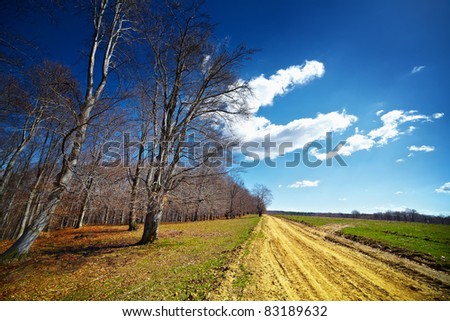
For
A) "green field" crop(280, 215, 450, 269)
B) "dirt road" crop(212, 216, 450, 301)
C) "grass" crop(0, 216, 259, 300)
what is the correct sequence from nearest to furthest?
"grass" crop(0, 216, 259, 300) → "dirt road" crop(212, 216, 450, 301) → "green field" crop(280, 215, 450, 269)

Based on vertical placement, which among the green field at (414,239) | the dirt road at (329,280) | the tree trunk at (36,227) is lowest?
the green field at (414,239)

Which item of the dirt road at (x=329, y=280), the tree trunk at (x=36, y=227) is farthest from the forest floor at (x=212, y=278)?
the tree trunk at (x=36, y=227)

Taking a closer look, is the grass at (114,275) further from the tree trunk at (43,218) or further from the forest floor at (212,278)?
the tree trunk at (43,218)

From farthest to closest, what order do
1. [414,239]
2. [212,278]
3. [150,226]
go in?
[414,239]
[150,226]
[212,278]

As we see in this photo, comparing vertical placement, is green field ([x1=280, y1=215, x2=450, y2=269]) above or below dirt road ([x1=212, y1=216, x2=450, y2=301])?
below

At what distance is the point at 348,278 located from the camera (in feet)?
18.0

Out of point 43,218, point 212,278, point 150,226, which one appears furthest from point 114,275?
point 150,226

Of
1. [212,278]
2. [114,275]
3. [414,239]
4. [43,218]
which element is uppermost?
[43,218]

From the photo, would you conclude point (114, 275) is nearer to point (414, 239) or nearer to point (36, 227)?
point (36, 227)

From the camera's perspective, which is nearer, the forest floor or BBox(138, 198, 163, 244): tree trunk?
the forest floor

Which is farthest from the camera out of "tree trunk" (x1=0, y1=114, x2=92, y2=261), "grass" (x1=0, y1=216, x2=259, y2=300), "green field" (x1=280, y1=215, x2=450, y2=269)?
"green field" (x1=280, y1=215, x2=450, y2=269)

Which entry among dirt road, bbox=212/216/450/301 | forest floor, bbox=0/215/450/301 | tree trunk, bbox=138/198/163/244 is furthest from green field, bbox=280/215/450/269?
tree trunk, bbox=138/198/163/244

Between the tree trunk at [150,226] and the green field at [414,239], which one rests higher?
the tree trunk at [150,226]

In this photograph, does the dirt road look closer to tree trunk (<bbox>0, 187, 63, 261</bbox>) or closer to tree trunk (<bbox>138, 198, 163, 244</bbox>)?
tree trunk (<bbox>138, 198, 163, 244</bbox>)
